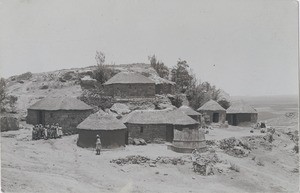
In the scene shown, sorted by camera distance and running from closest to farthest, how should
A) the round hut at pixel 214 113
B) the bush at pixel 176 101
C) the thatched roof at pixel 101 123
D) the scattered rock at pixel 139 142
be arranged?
the thatched roof at pixel 101 123
the scattered rock at pixel 139 142
the bush at pixel 176 101
the round hut at pixel 214 113

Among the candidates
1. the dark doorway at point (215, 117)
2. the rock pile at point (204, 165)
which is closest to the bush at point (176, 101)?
the dark doorway at point (215, 117)

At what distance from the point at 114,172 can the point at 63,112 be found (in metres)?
10.9

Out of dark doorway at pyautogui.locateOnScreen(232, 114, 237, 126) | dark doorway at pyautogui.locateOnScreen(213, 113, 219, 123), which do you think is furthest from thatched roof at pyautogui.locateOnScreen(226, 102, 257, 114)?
dark doorway at pyautogui.locateOnScreen(213, 113, 219, 123)

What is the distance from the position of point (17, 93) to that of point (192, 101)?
16430 millimetres

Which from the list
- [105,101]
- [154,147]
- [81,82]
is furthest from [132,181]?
[81,82]

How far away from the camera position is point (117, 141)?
2109 cm

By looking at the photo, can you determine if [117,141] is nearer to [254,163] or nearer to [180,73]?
[254,163]

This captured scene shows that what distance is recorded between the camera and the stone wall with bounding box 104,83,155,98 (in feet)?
104

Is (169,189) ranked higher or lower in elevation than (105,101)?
lower

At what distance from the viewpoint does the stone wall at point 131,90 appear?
31609 mm

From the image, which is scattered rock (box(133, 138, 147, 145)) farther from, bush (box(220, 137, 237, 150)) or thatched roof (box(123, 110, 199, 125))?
bush (box(220, 137, 237, 150))

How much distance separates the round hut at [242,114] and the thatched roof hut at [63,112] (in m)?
14.4

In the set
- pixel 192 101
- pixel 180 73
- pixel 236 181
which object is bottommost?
pixel 236 181

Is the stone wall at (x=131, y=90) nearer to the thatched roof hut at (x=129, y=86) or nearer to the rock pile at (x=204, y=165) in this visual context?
the thatched roof hut at (x=129, y=86)
